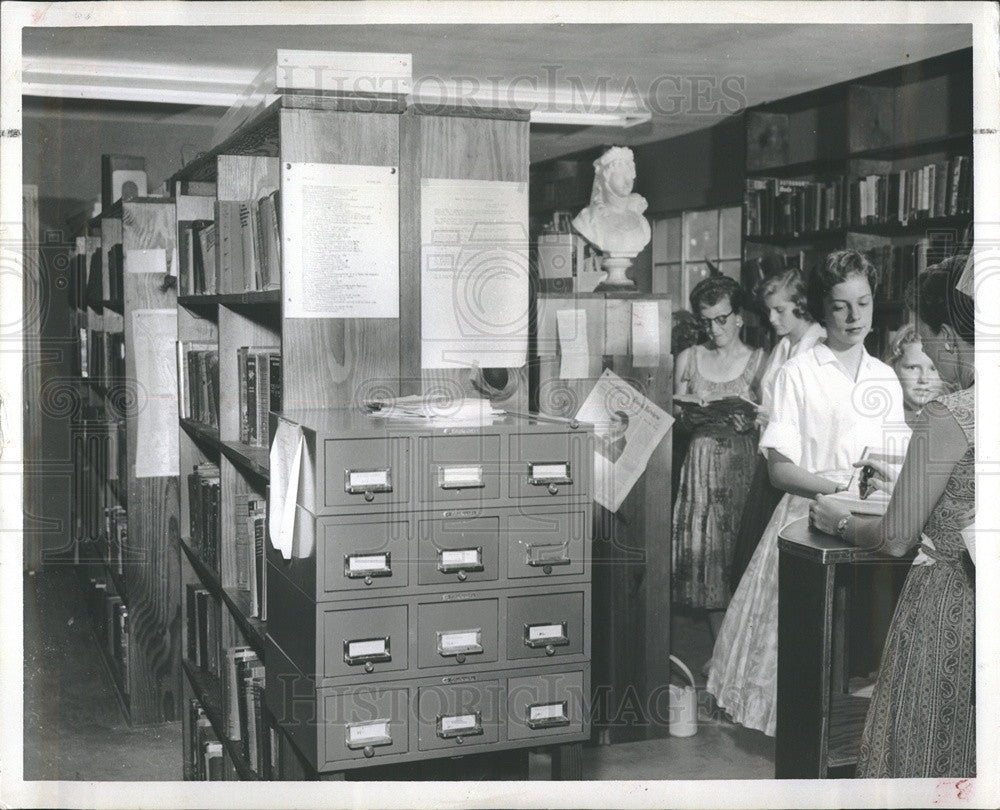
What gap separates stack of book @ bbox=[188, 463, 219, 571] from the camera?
10.3 ft

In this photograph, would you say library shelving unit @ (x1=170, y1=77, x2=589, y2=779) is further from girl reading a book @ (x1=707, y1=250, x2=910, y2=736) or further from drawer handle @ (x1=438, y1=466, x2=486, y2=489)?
girl reading a book @ (x1=707, y1=250, x2=910, y2=736)

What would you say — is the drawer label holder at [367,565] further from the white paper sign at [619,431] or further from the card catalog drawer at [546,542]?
the white paper sign at [619,431]

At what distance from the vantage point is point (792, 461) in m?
3.70

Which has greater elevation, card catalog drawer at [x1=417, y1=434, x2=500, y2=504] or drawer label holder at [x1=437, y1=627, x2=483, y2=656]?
card catalog drawer at [x1=417, y1=434, x2=500, y2=504]

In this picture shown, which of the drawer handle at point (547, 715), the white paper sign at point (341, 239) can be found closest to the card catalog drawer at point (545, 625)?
the drawer handle at point (547, 715)

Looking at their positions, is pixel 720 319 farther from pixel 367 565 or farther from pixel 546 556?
pixel 367 565

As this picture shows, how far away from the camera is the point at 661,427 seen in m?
3.57

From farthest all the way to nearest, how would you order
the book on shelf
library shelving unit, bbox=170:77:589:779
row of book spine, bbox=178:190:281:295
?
1. the book on shelf
2. row of book spine, bbox=178:190:281:295
3. library shelving unit, bbox=170:77:589:779

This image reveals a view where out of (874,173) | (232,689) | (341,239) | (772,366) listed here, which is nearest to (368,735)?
(232,689)

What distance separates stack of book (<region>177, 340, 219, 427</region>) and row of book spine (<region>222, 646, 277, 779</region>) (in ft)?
2.35

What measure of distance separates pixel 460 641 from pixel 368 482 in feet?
1.24

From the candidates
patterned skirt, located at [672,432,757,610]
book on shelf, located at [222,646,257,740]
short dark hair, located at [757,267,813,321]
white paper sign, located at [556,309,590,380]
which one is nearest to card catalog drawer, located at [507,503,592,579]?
book on shelf, located at [222,646,257,740]

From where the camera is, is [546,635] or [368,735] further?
[546,635]

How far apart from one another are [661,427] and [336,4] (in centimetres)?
191
